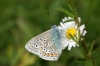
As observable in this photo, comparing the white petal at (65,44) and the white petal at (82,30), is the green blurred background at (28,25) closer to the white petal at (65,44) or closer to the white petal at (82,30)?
the white petal at (65,44)

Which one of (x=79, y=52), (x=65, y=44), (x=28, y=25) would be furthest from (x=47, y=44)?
(x=28, y=25)

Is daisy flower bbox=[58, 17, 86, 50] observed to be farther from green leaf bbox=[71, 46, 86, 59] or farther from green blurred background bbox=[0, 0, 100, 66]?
green blurred background bbox=[0, 0, 100, 66]

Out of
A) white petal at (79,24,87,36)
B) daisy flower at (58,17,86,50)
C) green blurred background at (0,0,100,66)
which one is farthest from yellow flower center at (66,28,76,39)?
green blurred background at (0,0,100,66)

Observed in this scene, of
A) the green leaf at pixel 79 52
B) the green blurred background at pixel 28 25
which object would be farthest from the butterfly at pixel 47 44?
the green blurred background at pixel 28 25

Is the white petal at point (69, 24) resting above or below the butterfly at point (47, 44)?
above

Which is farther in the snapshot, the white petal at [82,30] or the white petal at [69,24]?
the white petal at [69,24]

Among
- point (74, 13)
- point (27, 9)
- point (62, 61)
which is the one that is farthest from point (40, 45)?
point (27, 9)

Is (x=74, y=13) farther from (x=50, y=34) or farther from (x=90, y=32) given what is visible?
(x=90, y=32)
